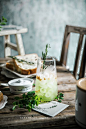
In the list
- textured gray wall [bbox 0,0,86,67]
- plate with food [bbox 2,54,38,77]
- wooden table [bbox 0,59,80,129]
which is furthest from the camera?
textured gray wall [bbox 0,0,86,67]

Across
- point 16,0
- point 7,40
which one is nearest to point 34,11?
point 16,0

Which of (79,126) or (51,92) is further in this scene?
(51,92)

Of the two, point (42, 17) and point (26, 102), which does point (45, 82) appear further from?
point (42, 17)

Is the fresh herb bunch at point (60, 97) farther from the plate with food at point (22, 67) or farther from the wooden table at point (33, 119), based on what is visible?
the plate with food at point (22, 67)

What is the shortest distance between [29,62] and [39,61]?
50cm

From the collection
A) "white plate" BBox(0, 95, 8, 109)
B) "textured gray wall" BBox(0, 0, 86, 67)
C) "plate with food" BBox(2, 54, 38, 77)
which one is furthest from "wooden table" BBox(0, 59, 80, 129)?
"textured gray wall" BBox(0, 0, 86, 67)

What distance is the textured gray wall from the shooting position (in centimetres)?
314

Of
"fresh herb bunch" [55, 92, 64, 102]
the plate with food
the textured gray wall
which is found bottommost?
"fresh herb bunch" [55, 92, 64, 102]

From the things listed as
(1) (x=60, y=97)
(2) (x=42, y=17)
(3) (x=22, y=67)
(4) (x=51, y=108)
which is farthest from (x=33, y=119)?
(2) (x=42, y=17)

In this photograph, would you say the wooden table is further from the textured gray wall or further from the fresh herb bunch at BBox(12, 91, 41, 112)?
the textured gray wall

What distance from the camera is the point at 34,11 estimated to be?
3.23 meters

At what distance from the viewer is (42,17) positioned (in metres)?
3.31

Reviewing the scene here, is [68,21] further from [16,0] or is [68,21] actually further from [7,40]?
[7,40]

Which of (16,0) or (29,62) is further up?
(16,0)
